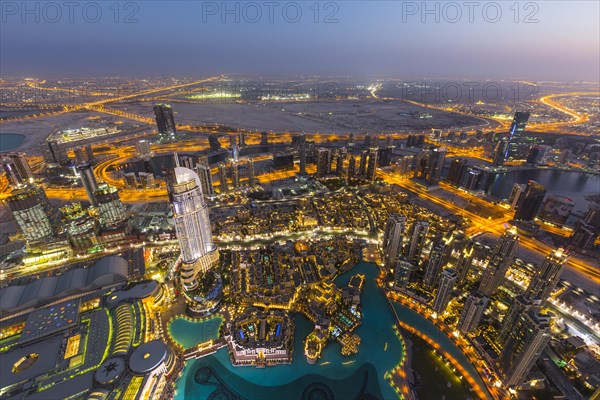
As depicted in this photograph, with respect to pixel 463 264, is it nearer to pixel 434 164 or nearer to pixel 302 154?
pixel 434 164

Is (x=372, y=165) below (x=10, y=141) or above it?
below

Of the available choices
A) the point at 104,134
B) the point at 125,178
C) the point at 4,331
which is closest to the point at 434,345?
the point at 4,331

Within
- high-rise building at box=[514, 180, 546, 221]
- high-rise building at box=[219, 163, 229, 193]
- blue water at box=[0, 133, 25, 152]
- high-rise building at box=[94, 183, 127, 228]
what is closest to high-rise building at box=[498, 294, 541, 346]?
high-rise building at box=[514, 180, 546, 221]

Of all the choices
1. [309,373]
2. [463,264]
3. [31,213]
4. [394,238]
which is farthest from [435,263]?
[31,213]

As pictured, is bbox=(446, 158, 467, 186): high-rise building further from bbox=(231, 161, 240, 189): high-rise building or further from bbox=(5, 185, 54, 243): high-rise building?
bbox=(5, 185, 54, 243): high-rise building

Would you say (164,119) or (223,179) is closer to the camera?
(223,179)
